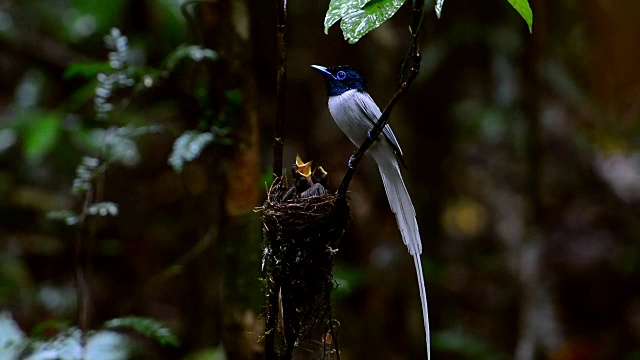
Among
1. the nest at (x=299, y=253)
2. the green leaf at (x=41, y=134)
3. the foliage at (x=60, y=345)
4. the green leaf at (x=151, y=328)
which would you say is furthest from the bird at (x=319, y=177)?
the green leaf at (x=41, y=134)

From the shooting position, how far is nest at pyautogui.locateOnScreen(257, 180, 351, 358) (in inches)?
68.7

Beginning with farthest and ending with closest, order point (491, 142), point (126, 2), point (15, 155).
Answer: point (491, 142), point (15, 155), point (126, 2)

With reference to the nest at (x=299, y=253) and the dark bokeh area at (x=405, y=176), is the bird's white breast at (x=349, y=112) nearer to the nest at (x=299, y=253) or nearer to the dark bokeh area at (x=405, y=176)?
the nest at (x=299, y=253)

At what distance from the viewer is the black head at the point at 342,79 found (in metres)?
2.06

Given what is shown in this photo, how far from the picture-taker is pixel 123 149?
2.87m

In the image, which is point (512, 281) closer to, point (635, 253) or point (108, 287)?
point (635, 253)

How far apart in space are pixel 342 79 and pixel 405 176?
174 cm

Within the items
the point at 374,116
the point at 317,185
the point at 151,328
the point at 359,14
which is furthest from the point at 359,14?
the point at 151,328

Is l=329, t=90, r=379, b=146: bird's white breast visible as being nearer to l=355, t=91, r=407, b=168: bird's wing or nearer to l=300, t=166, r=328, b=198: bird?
l=355, t=91, r=407, b=168: bird's wing

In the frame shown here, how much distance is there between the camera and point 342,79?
2.07 m

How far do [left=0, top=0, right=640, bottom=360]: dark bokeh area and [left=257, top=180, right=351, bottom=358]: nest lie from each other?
67cm

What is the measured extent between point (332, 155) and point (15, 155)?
2.12 m

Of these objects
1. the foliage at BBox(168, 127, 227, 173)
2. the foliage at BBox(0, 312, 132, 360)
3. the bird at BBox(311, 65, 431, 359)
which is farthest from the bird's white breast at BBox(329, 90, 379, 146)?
the foliage at BBox(0, 312, 132, 360)

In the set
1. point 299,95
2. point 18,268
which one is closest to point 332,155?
point 299,95
